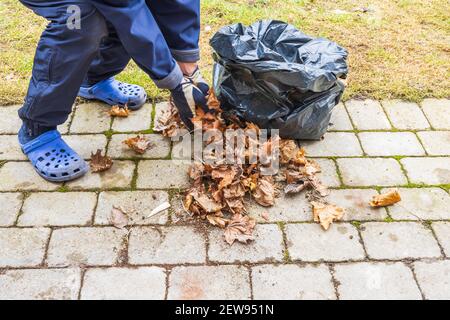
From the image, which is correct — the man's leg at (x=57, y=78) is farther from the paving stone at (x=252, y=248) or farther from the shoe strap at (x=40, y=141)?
the paving stone at (x=252, y=248)

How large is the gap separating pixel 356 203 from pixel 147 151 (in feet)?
3.93

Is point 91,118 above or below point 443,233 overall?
below

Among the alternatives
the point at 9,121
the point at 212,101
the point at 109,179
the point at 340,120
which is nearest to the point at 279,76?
the point at 212,101

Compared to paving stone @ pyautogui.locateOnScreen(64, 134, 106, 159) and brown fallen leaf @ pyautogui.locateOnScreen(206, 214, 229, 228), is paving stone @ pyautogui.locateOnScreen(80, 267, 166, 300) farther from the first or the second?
paving stone @ pyautogui.locateOnScreen(64, 134, 106, 159)

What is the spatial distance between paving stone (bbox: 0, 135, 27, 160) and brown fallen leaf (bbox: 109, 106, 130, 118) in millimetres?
585

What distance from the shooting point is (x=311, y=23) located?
433cm

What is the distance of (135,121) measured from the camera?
331 cm

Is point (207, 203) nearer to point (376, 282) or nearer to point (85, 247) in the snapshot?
point (85, 247)

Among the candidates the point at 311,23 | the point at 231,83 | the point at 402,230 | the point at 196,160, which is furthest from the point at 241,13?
the point at 402,230

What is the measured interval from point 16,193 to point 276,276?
1.41 meters

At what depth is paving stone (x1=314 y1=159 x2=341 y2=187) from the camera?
288 centimetres

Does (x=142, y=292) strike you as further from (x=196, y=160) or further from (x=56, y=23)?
(x=56, y=23)

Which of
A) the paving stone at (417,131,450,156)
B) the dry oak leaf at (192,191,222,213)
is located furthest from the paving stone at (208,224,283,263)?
the paving stone at (417,131,450,156)

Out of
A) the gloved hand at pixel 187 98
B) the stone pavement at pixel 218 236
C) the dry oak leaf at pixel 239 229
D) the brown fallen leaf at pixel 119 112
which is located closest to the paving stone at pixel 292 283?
the stone pavement at pixel 218 236
